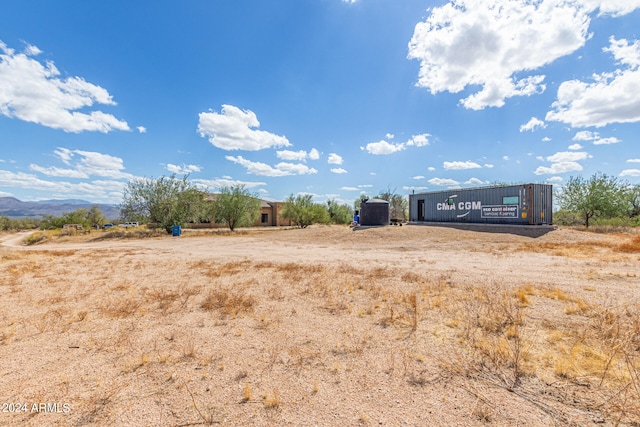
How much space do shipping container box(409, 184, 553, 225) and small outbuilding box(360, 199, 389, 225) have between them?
14.6 ft

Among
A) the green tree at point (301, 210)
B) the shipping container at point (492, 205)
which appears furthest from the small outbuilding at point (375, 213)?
the green tree at point (301, 210)

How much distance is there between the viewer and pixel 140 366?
3.45 meters

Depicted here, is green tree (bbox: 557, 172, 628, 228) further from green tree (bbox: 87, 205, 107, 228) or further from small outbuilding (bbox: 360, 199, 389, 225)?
green tree (bbox: 87, 205, 107, 228)

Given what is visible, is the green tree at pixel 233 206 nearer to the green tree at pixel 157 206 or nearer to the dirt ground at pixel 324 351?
the green tree at pixel 157 206

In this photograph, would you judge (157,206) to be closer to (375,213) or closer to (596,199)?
(375,213)

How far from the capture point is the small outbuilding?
27594 millimetres

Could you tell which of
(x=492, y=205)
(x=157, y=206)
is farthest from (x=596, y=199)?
(x=157, y=206)

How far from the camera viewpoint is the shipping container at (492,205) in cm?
2048

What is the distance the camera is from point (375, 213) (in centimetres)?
2770

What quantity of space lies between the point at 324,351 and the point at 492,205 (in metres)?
23.5

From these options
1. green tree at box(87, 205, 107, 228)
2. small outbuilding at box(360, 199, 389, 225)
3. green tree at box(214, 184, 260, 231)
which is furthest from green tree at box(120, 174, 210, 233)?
green tree at box(87, 205, 107, 228)

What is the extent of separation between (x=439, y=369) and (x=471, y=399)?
1.88 feet

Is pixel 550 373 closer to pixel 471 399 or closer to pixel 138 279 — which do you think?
pixel 471 399

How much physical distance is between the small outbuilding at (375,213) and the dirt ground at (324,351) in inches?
768
